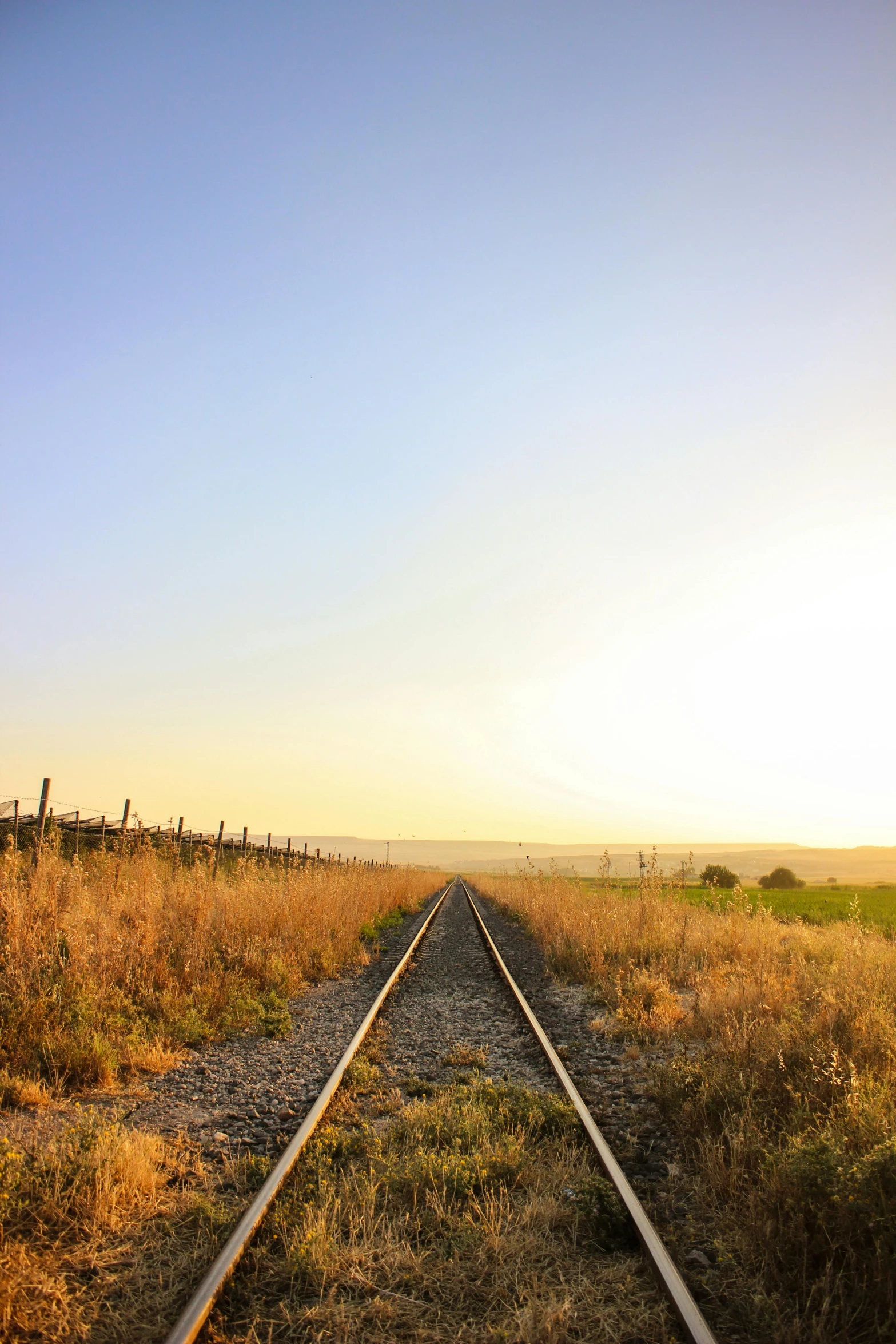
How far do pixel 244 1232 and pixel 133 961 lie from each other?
Answer: 16.4 ft

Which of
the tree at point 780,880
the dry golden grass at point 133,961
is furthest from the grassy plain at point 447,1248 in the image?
the tree at point 780,880

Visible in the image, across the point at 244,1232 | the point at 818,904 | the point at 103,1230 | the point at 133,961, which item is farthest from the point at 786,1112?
the point at 818,904

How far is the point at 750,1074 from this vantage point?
5.12 meters

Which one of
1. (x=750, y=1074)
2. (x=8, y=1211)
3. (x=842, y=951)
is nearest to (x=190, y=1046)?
(x=8, y=1211)

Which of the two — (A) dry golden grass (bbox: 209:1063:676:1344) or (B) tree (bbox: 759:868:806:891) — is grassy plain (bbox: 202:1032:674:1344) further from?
(B) tree (bbox: 759:868:806:891)

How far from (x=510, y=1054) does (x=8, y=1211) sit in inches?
178

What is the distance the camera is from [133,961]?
754 centimetres

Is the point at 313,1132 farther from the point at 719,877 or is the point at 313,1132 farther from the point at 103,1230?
the point at 719,877

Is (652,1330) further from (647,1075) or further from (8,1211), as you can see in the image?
(647,1075)

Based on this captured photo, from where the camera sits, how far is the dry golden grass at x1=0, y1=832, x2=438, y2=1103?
5.78 meters

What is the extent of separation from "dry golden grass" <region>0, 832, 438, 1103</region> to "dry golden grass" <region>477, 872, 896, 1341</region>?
165 inches

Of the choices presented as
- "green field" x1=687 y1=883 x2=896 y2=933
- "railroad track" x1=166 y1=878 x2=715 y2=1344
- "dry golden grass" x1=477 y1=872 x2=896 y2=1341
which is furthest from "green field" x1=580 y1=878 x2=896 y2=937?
"railroad track" x1=166 y1=878 x2=715 y2=1344

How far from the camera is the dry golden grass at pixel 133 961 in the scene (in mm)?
5777

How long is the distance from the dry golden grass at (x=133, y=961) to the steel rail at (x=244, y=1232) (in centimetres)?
183
